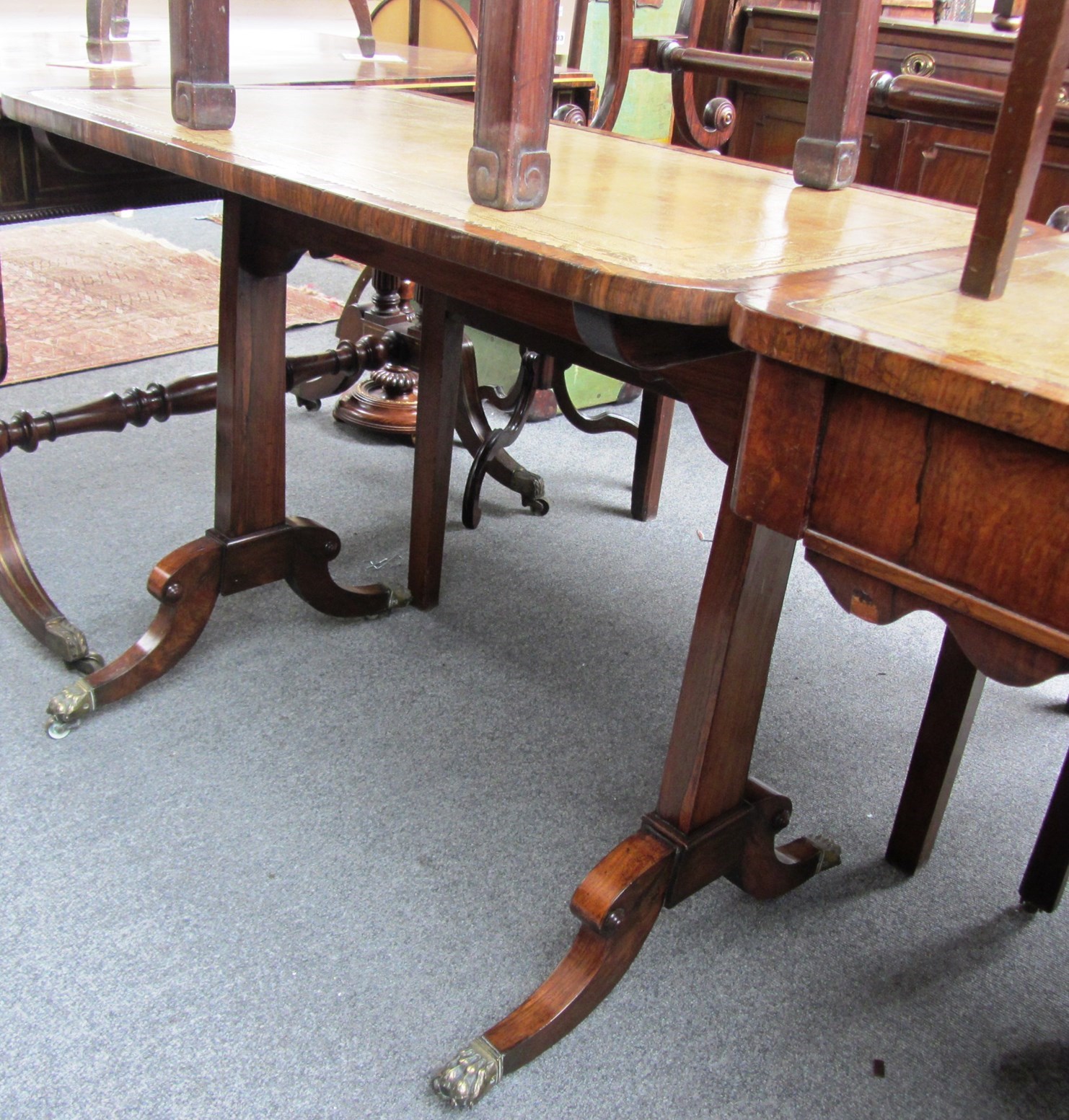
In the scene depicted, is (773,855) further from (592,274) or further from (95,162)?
(95,162)

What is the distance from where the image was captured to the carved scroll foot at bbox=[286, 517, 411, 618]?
1.84 meters

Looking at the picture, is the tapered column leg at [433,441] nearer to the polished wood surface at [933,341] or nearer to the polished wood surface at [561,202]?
the polished wood surface at [561,202]

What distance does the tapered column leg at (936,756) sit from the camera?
1352mm

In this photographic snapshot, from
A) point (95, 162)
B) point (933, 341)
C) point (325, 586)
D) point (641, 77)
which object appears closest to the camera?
point (933, 341)

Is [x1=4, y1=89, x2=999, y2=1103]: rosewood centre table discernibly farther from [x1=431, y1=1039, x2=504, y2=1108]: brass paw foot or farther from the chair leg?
the chair leg

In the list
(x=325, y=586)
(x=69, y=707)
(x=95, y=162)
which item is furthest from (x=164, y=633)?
(x=95, y=162)

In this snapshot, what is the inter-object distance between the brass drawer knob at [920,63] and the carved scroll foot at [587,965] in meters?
2.33

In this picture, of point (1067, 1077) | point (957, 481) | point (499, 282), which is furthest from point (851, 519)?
point (1067, 1077)

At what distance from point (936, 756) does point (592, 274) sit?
2.96ft

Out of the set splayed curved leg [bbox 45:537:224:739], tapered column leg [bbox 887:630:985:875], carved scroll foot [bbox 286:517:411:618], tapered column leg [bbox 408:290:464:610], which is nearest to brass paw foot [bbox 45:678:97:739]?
splayed curved leg [bbox 45:537:224:739]

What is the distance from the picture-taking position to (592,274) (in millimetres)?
777

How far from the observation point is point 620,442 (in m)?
2.88

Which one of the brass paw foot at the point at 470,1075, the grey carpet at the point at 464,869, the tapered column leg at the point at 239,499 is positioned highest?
the tapered column leg at the point at 239,499

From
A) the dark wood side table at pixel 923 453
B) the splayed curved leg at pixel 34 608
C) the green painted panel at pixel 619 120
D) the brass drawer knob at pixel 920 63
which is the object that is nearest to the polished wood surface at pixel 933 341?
the dark wood side table at pixel 923 453
